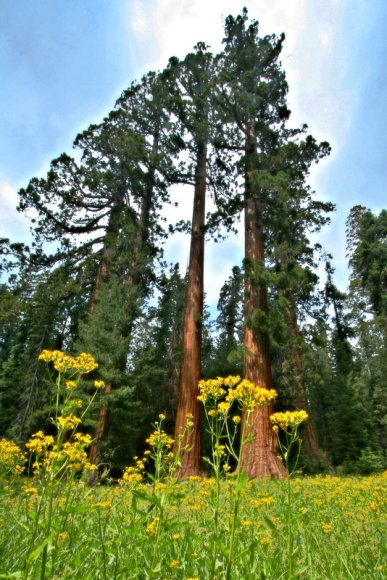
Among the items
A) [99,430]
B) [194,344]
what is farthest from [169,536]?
[99,430]

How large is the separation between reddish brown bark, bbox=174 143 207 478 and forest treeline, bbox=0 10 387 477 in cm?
4

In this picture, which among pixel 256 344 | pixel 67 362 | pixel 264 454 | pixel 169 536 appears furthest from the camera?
pixel 256 344

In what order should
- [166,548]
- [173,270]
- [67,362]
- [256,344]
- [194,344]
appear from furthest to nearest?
[173,270]
[194,344]
[256,344]
[166,548]
[67,362]

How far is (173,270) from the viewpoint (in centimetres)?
1844

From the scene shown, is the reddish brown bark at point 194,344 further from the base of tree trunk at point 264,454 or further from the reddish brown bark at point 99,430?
the reddish brown bark at point 99,430

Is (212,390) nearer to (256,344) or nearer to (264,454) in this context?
(264,454)

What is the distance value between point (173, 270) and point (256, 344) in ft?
36.0

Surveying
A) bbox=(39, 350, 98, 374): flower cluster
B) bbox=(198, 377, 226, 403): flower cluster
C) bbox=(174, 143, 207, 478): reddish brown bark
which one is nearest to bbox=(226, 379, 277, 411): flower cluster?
bbox=(198, 377, 226, 403): flower cluster

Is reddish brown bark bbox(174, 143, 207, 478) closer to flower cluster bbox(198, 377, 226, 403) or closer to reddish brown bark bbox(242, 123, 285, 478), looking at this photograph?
reddish brown bark bbox(242, 123, 285, 478)

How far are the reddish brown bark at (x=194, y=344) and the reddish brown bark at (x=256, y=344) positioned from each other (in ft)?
4.37

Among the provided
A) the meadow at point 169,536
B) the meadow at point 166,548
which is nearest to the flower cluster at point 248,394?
the meadow at point 169,536

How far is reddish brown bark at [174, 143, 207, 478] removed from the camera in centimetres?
790

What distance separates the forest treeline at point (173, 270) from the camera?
867 centimetres

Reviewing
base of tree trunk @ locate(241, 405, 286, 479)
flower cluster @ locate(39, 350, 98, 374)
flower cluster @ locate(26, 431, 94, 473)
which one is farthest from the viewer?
base of tree trunk @ locate(241, 405, 286, 479)
